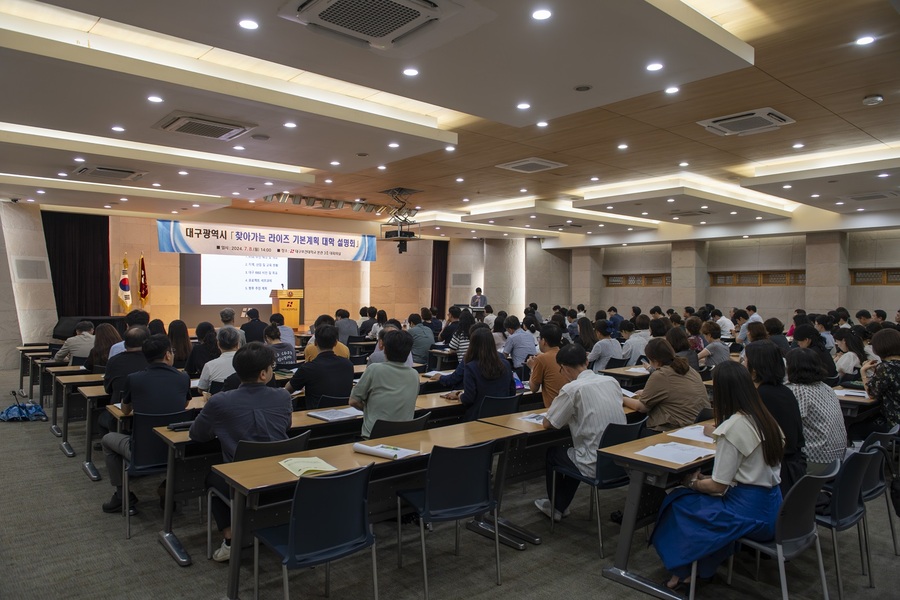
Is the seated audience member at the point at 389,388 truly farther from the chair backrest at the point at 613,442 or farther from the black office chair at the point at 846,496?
the black office chair at the point at 846,496

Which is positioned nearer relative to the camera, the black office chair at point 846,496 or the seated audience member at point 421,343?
the black office chair at point 846,496

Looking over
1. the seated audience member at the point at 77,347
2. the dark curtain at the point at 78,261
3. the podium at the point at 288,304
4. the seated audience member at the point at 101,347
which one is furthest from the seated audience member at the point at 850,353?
the dark curtain at the point at 78,261

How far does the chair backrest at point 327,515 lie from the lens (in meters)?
2.71

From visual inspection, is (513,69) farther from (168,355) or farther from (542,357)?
(168,355)

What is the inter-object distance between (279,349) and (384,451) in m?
3.78

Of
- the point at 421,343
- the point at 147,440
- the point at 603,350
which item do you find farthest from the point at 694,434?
the point at 421,343

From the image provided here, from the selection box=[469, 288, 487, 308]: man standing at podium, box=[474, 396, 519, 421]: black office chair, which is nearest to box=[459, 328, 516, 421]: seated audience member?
box=[474, 396, 519, 421]: black office chair

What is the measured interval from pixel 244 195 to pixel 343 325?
10.00 ft

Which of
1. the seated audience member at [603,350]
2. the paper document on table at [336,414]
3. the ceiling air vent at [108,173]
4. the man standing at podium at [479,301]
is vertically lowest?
the paper document on table at [336,414]

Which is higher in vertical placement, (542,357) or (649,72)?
(649,72)

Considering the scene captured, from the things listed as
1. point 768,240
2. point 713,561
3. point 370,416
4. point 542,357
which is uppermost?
point 768,240

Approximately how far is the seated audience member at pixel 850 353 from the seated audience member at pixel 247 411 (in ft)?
19.2

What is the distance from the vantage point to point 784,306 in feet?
50.7

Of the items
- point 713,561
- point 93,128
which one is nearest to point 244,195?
point 93,128
